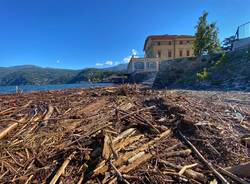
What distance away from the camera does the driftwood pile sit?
2.87 m

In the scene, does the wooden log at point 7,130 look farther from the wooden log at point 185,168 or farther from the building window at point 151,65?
the building window at point 151,65

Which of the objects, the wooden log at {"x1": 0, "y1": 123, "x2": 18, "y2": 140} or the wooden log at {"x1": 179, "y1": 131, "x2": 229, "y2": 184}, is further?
the wooden log at {"x1": 0, "y1": 123, "x2": 18, "y2": 140}

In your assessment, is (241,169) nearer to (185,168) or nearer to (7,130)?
(185,168)

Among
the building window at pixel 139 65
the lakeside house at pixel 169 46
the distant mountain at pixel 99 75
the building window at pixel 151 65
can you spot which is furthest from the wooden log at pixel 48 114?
the lakeside house at pixel 169 46

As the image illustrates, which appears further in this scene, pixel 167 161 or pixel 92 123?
Result: pixel 92 123

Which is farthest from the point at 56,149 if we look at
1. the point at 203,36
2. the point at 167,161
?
the point at 203,36

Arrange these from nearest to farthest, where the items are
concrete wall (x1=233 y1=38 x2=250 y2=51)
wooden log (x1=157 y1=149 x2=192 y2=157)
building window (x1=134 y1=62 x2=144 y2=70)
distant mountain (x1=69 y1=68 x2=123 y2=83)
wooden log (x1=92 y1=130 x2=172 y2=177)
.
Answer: wooden log (x1=92 y1=130 x2=172 y2=177)
wooden log (x1=157 y1=149 x2=192 y2=157)
distant mountain (x1=69 y1=68 x2=123 y2=83)
concrete wall (x1=233 y1=38 x2=250 y2=51)
building window (x1=134 y1=62 x2=144 y2=70)

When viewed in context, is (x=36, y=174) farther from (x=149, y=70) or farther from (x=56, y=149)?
(x=149, y=70)

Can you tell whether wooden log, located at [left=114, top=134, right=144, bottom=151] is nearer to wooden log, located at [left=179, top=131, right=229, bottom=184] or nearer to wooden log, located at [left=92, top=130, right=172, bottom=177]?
wooden log, located at [left=92, top=130, right=172, bottom=177]

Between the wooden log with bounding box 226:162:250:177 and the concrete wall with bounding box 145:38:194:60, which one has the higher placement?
the concrete wall with bounding box 145:38:194:60

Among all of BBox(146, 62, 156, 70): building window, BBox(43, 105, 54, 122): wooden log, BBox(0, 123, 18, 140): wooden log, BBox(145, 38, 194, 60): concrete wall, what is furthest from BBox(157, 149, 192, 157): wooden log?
BBox(145, 38, 194, 60): concrete wall

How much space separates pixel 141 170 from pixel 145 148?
0.48 meters

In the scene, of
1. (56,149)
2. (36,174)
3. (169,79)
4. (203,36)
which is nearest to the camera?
(36,174)

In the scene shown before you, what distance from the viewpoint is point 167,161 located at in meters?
3.28
